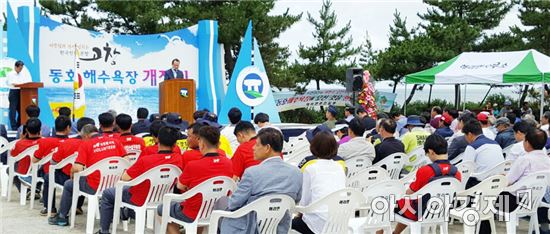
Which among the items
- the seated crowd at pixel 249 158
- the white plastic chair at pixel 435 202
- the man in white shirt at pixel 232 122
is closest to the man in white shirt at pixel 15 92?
the seated crowd at pixel 249 158

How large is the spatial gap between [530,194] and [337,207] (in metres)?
1.89

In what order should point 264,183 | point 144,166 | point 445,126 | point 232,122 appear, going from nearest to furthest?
point 264,183, point 144,166, point 232,122, point 445,126

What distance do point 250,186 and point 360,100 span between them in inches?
501

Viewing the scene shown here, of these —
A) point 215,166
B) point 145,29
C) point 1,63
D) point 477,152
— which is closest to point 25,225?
point 215,166

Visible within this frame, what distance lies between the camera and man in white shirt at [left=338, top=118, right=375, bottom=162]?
5512 mm

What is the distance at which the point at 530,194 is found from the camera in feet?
15.1

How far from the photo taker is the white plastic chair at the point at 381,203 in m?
4.11

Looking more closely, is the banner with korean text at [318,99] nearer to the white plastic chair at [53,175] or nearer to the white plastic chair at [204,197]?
the white plastic chair at [53,175]

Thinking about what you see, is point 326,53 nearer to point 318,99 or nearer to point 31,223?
point 318,99

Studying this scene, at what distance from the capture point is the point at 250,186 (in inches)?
136

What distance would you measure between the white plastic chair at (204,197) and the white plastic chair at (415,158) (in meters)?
2.80

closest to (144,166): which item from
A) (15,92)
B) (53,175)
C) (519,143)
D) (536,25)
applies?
(53,175)

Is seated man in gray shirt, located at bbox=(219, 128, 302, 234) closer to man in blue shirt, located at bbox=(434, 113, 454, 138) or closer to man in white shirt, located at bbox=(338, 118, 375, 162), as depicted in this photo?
man in white shirt, located at bbox=(338, 118, 375, 162)

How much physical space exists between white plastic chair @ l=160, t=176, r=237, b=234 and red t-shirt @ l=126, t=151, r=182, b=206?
0.40 m
